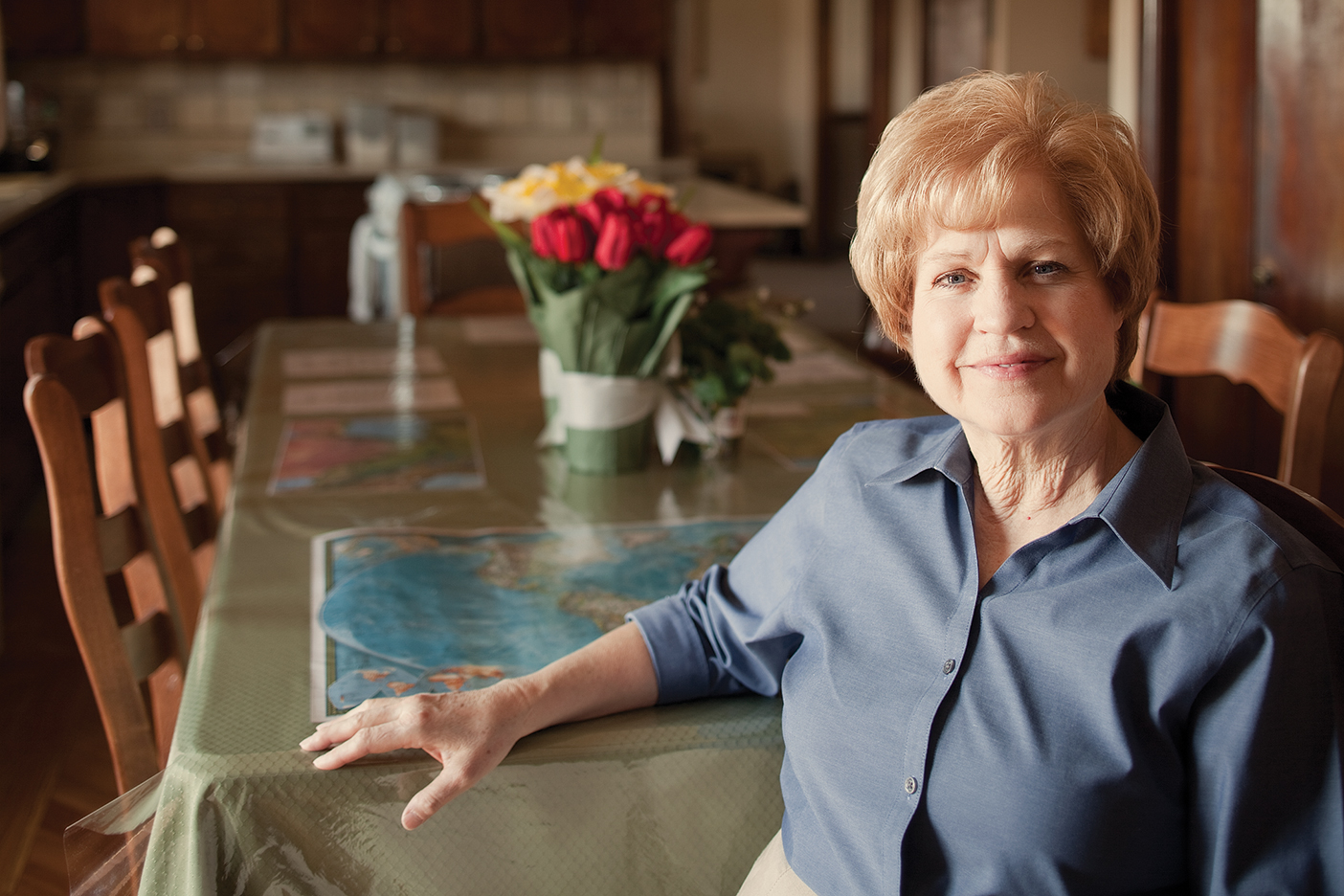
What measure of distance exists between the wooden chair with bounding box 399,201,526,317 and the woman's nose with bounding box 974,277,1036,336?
256 cm

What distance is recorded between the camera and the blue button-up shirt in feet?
2.95

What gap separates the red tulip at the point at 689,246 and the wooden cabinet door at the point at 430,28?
540 cm

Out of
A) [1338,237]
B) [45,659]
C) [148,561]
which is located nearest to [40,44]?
[45,659]

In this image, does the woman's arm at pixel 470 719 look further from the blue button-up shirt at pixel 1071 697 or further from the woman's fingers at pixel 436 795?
the blue button-up shirt at pixel 1071 697

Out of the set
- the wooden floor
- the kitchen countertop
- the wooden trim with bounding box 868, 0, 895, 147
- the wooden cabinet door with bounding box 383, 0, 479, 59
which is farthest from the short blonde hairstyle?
the wooden trim with bounding box 868, 0, 895, 147

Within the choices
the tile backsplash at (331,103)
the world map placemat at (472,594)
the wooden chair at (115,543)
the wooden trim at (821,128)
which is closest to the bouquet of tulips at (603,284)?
the world map placemat at (472,594)

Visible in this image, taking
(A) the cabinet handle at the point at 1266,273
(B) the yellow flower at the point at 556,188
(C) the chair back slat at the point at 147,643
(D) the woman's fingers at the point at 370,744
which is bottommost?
(C) the chair back slat at the point at 147,643

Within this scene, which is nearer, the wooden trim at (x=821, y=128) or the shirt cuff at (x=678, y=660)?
the shirt cuff at (x=678, y=660)

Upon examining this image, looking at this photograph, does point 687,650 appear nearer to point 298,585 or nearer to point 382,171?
point 298,585

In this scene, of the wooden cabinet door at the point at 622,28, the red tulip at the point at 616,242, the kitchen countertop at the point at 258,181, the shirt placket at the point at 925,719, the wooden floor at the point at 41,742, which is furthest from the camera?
the wooden cabinet door at the point at 622,28

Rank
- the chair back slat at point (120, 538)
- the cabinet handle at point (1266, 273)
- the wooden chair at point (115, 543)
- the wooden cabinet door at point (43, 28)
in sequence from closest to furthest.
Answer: the wooden chair at point (115, 543) < the chair back slat at point (120, 538) < the cabinet handle at point (1266, 273) < the wooden cabinet door at point (43, 28)

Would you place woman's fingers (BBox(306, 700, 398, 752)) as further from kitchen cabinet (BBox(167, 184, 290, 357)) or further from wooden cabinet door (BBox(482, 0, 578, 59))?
wooden cabinet door (BBox(482, 0, 578, 59))

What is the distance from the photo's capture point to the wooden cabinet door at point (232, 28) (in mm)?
6492

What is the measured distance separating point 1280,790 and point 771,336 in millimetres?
1202
